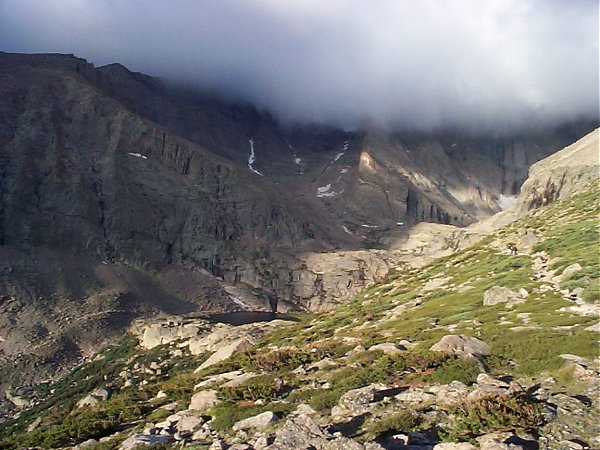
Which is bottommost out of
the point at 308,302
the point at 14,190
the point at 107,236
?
the point at 308,302

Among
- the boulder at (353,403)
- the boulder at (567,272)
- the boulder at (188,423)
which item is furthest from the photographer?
the boulder at (567,272)

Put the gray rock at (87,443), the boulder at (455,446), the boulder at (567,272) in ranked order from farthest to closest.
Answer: the boulder at (567,272) < the gray rock at (87,443) < the boulder at (455,446)

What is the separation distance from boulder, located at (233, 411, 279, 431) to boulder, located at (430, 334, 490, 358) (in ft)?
25.3

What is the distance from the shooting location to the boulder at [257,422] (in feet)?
49.5

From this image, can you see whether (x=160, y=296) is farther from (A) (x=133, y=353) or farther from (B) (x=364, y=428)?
(B) (x=364, y=428)

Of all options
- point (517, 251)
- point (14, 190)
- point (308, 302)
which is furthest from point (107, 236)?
point (517, 251)

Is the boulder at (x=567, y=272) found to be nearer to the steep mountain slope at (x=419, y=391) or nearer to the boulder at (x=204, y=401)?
the steep mountain slope at (x=419, y=391)

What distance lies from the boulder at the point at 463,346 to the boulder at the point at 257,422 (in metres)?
7.72

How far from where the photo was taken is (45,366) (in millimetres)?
113125

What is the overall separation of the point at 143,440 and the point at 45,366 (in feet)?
371

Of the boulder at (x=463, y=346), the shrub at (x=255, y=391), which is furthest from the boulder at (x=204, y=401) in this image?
the boulder at (x=463, y=346)

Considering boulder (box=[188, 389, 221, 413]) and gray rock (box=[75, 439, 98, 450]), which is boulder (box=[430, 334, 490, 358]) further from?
gray rock (box=[75, 439, 98, 450])

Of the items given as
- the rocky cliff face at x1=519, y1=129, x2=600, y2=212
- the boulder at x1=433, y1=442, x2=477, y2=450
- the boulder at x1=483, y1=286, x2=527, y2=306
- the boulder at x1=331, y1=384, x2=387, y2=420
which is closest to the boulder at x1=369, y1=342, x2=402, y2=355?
the boulder at x1=331, y1=384, x2=387, y2=420

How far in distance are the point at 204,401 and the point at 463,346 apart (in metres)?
10.0
